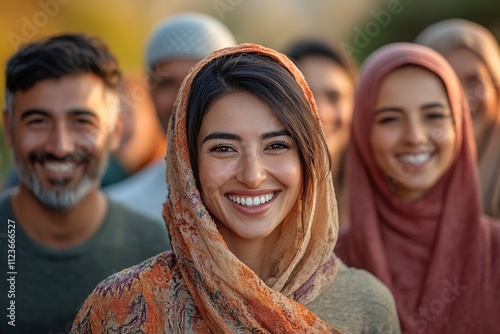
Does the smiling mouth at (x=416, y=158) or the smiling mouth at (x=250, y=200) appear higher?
the smiling mouth at (x=416, y=158)

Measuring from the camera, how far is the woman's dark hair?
3059 mm

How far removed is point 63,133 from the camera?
160 inches

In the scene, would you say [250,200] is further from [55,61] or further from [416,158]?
[55,61]

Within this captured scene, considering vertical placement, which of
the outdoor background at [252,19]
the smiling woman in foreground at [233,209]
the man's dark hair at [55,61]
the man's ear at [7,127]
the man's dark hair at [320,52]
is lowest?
the smiling woman in foreground at [233,209]

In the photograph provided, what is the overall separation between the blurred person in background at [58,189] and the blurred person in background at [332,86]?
198 centimetres

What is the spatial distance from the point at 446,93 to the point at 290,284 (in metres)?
1.59

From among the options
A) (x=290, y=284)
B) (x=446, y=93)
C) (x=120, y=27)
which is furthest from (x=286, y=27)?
(x=290, y=284)

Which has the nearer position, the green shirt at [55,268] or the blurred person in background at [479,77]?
the green shirt at [55,268]

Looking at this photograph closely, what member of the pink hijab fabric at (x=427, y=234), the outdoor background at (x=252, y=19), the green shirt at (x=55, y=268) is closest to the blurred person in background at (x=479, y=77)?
the pink hijab fabric at (x=427, y=234)

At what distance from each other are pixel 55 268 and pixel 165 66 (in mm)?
2229

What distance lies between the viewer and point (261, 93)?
305 centimetres

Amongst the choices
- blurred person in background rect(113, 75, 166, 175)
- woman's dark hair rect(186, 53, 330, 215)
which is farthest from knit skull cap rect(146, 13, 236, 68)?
woman's dark hair rect(186, 53, 330, 215)

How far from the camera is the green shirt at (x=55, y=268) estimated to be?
4.02 meters

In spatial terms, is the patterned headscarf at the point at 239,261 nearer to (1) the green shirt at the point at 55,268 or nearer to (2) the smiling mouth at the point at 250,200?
(2) the smiling mouth at the point at 250,200
